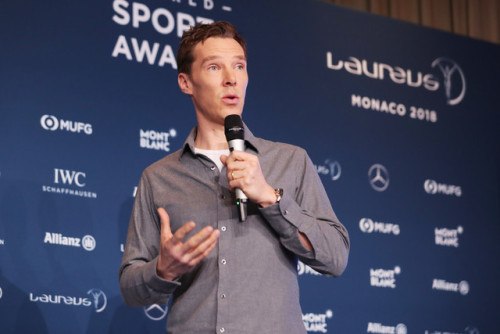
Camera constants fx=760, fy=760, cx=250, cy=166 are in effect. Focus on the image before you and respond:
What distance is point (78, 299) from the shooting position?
341cm

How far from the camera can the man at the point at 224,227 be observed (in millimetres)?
2125

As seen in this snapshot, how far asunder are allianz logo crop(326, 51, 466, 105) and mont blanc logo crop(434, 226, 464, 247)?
0.86 metres

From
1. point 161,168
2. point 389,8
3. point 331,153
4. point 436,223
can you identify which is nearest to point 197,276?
point 161,168

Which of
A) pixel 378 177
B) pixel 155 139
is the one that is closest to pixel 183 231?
pixel 155 139

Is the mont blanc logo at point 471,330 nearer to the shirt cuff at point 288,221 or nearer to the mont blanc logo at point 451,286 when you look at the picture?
the mont blanc logo at point 451,286

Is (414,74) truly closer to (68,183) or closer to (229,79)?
(68,183)

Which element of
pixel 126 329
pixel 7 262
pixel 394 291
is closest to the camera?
pixel 7 262

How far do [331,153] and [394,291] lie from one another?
2.91ft

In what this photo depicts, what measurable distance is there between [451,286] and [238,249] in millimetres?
2775

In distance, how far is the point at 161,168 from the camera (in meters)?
2.52

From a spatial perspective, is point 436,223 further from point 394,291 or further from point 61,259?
point 61,259

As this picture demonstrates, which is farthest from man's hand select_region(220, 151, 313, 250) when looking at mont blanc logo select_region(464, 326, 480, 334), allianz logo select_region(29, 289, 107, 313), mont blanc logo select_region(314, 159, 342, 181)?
mont blanc logo select_region(464, 326, 480, 334)

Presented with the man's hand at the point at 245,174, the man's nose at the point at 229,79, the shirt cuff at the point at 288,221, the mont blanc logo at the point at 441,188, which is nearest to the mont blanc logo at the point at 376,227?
the mont blanc logo at the point at 441,188

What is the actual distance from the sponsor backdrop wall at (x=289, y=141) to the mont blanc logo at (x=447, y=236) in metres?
0.01
